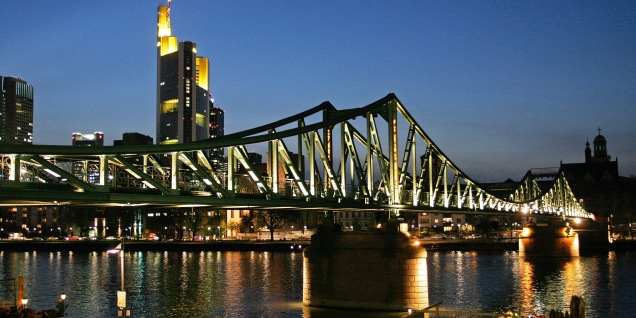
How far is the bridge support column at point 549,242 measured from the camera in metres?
117

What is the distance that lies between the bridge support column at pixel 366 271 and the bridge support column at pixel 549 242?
75.6 meters

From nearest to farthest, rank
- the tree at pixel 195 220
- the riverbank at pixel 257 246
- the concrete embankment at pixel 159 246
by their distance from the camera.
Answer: the riverbank at pixel 257 246 → the concrete embankment at pixel 159 246 → the tree at pixel 195 220

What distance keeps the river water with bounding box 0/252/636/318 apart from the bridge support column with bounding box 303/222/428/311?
1129mm

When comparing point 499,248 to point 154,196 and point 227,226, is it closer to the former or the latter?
point 227,226

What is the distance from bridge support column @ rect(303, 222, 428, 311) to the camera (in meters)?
44.9

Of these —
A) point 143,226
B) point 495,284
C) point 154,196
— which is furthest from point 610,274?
point 143,226

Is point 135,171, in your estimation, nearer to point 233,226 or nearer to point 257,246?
point 257,246

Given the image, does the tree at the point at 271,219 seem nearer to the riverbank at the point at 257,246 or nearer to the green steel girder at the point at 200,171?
the riverbank at the point at 257,246

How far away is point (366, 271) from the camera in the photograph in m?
46.0

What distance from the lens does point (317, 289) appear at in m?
47.6

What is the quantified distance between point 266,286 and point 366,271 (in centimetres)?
2572

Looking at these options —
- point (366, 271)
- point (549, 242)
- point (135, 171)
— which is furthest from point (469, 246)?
point (135, 171)

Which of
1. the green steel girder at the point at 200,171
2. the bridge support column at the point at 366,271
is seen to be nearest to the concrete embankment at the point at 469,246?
the bridge support column at the point at 366,271

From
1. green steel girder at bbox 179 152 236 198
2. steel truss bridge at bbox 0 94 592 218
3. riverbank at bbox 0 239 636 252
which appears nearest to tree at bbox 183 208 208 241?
riverbank at bbox 0 239 636 252
